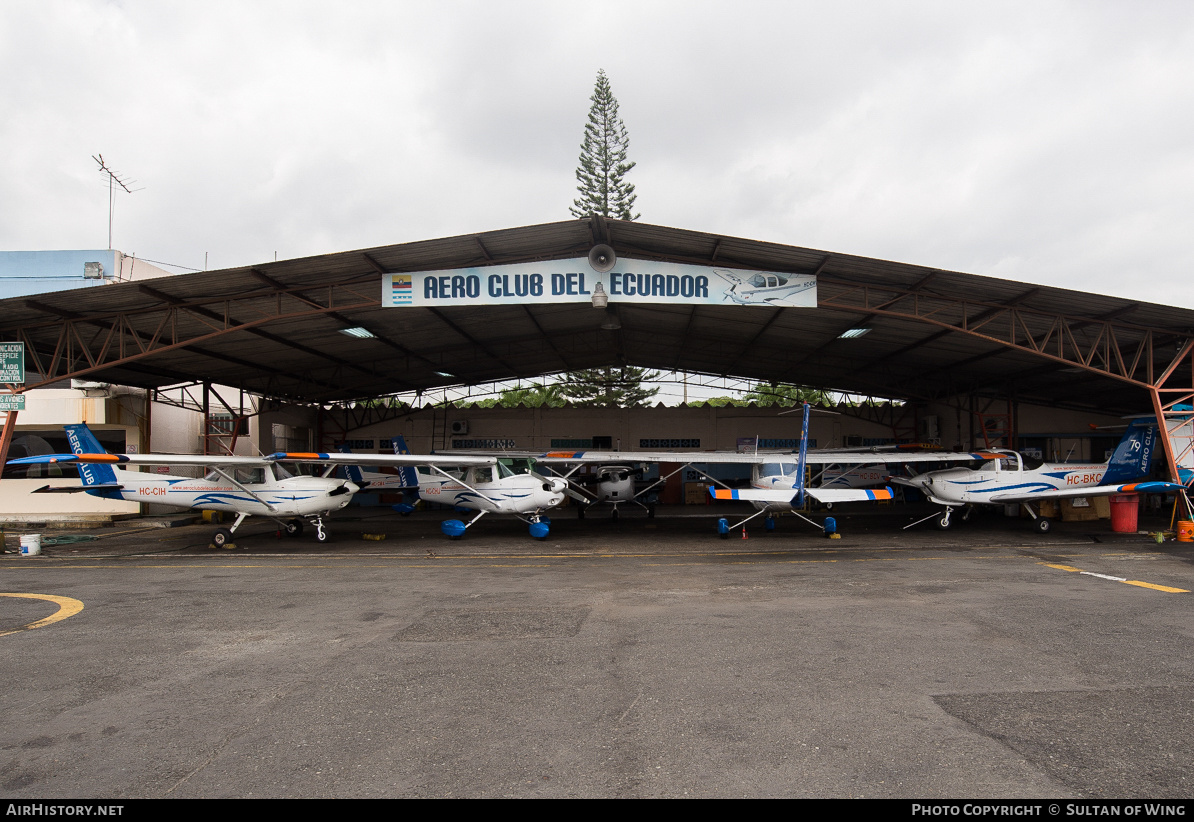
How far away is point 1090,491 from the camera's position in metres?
15.6

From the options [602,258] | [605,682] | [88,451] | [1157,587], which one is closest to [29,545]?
[88,451]

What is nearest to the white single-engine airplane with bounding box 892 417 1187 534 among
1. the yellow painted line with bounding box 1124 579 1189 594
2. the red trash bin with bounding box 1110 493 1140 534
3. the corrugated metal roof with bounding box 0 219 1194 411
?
the red trash bin with bounding box 1110 493 1140 534

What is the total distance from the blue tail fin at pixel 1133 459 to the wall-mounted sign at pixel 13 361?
2786 cm

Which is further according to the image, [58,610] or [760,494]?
[760,494]

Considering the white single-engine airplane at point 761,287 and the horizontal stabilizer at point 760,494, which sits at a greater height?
the white single-engine airplane at point 761,287

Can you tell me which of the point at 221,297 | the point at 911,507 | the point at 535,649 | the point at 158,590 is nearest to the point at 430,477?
the point at 221,297

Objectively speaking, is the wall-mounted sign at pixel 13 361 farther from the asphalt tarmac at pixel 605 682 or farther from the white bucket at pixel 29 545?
the asphalt tarmac at pixel 605 682

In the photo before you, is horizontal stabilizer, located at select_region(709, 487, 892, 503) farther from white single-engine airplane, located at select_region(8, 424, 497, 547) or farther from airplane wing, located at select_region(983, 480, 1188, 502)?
white single-engine airplane, located at select_region(8, 424, 497, 547)

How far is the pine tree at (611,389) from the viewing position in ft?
142

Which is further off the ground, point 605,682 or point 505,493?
point 505,493

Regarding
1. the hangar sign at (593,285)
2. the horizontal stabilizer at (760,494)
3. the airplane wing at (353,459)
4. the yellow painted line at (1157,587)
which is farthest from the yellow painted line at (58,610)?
the yellow painted line at (1157,587)

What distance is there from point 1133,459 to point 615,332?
1612cm

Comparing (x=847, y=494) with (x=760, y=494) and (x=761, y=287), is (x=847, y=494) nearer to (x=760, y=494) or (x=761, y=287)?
(x=760, y=494)
